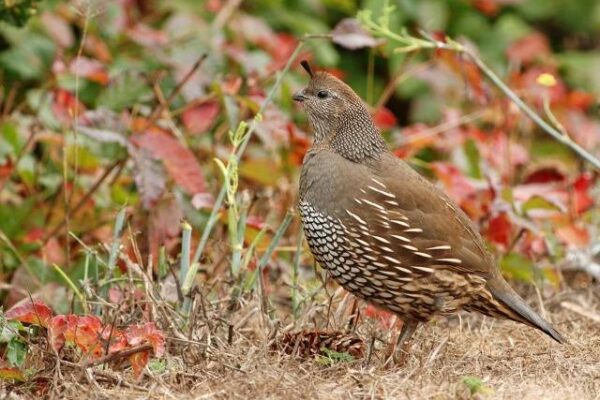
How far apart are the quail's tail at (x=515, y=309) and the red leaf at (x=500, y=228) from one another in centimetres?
83

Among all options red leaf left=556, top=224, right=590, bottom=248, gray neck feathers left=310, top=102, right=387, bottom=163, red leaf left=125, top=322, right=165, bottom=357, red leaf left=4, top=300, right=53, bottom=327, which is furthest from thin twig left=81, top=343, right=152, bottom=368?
red leaf left=556, top=224, right=590, bottom=248

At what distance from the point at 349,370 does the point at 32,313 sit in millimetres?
1028

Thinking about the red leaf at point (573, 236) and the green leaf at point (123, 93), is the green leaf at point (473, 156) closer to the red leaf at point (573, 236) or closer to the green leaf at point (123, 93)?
the red leaf at point (573, 236)

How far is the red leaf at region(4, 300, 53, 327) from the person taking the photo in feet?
13.0

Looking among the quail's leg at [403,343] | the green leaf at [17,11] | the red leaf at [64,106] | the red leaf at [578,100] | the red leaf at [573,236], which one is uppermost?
the green leaf at [17,11]

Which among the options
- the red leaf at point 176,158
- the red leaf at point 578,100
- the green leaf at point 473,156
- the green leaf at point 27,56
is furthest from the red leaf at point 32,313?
the red leaf at point 578,100

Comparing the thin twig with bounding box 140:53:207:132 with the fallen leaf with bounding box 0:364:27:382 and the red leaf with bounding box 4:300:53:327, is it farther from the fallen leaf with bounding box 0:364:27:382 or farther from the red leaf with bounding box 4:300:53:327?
the fallen leaf with bounding box 0:364:27:382

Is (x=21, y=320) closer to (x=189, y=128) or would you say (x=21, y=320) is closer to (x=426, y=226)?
(x=426, y=226)

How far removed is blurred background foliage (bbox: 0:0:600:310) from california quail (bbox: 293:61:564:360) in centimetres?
35

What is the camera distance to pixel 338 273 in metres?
4.33

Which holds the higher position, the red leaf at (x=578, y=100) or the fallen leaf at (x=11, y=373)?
the red leaf at (x=578, y=100)

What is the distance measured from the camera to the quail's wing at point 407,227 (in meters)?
4.35

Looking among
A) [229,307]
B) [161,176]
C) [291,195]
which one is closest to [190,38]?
[291,195]

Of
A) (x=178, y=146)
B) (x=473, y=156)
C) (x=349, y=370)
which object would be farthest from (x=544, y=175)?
(x=349, y=370)
